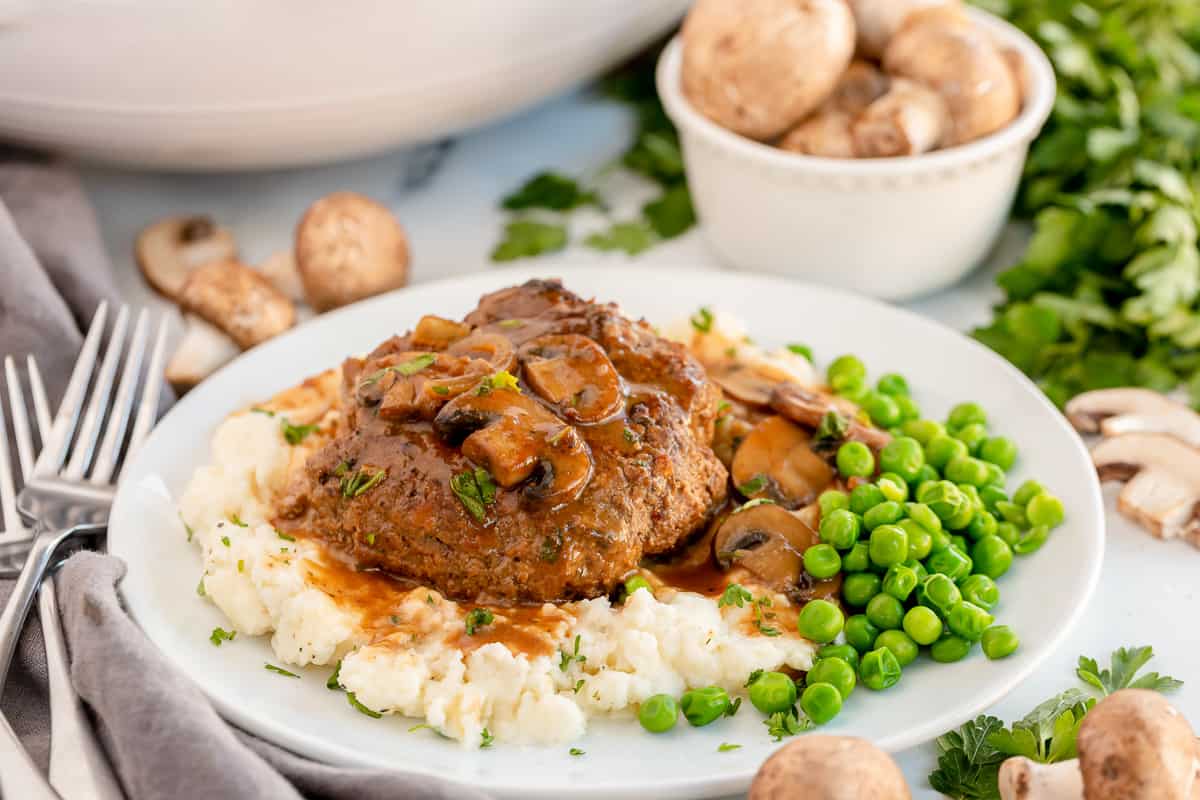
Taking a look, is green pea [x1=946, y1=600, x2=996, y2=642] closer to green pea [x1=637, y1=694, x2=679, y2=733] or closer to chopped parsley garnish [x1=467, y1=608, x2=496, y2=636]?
green pea [x1=637, y1=694, x2=679, y2=733]

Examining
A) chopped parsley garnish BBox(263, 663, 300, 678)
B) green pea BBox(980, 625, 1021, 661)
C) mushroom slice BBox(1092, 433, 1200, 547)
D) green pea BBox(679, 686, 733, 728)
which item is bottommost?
mushroom slice BBox(1092, 433, 1200, 547)

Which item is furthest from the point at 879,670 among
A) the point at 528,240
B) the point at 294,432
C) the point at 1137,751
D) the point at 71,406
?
the point at 528,240

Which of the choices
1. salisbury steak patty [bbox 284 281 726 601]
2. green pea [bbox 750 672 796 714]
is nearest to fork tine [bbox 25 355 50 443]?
salisbury steak patty [bbox 284 281 726 601]

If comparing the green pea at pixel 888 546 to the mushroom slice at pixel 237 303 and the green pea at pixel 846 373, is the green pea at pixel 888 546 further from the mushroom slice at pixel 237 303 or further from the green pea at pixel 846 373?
the mushroom slice at pixel 237 303

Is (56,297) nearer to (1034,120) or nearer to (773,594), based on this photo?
(773,594)

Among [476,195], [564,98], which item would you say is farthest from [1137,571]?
[564,98]

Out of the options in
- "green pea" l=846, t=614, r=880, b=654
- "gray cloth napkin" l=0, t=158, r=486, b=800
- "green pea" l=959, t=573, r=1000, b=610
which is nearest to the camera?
"gray cloth napkin" l=0, t=158, r=486, b=800
